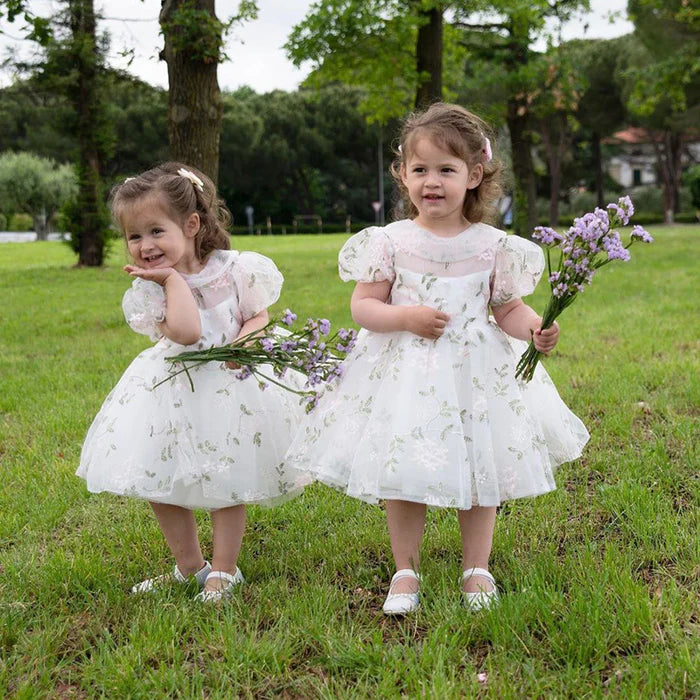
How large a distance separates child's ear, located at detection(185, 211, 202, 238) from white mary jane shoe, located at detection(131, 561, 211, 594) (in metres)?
1.20

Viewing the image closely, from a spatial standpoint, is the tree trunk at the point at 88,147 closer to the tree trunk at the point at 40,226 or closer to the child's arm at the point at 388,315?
the child's arm at the point at 388,315

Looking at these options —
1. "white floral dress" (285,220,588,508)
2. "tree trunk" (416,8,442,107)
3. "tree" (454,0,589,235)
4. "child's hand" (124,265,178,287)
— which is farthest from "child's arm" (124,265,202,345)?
"tree" (454,0,589,235)

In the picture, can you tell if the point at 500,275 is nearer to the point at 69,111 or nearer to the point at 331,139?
the point at 69,111

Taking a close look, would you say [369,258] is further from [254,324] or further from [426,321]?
[254,324]

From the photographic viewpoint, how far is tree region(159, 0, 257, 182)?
738cm

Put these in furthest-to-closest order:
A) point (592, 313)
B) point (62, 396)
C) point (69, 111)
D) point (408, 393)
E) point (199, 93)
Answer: point (69, 111), point (592, 313), point (199, 93), point (62, 396), point (408, 393)

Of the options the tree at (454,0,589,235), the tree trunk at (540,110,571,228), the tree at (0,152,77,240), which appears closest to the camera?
the tree at (454,0,589,235)

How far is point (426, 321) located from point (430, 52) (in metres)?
12.3

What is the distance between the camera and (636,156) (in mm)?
63969

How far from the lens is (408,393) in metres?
2.70

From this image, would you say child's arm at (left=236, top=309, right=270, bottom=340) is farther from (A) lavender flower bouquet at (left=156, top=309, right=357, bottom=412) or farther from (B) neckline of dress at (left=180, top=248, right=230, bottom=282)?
(B) neckline of dress at (left=180, top=248, right=230, bottom=282)

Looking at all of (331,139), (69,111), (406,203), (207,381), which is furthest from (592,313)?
(331,139)

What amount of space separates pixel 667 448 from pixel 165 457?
2.53 m

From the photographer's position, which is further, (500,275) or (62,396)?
(62,396)
